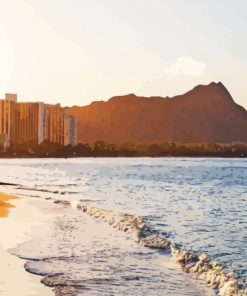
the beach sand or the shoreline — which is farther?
the shoreline

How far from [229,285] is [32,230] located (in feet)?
37.2

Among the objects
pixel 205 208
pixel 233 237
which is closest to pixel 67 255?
pixel 233 237

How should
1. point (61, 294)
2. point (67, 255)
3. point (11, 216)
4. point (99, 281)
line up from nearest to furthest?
point (61, 294)
point (99, 281)
point (67, 255)
point (11, 216)

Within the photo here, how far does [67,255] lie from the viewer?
1798cm

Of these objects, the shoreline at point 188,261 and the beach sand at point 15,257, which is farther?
the shoreline at point 188,261

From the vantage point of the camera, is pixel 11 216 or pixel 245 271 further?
pixel 11 216

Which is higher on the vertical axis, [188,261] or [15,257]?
[15,257]

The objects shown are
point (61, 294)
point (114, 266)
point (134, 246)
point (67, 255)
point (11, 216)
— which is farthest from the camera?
point (11, 216)

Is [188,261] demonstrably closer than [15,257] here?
No

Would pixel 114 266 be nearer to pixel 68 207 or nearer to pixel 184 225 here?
pixel 184 225

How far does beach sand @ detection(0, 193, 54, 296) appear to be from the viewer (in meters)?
13.4

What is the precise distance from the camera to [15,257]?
57.2 feet

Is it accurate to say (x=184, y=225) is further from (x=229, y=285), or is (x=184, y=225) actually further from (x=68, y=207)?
(x=229, y=285)

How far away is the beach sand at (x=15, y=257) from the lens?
43.9ft
